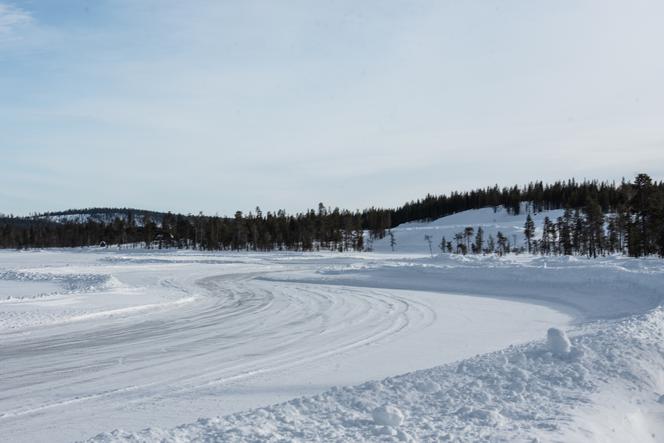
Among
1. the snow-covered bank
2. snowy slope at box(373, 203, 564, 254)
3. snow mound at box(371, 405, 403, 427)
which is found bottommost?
the snow-covered bank

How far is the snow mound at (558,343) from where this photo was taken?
28.8ft

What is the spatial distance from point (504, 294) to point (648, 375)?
1540 centimetres

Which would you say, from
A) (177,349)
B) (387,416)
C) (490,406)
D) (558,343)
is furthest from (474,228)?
(387,416)

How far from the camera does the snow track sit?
7.29m

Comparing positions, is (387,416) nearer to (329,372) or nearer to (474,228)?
(329,372)

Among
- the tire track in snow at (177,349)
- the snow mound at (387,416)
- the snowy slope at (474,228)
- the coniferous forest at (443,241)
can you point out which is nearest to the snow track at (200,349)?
the tire track in snow at (177,349)

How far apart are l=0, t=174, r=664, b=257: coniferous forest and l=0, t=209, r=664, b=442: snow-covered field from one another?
46.5 m

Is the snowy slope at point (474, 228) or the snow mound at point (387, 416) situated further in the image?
the snowy slope at point (474, 228)

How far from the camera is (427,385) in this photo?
7.30m

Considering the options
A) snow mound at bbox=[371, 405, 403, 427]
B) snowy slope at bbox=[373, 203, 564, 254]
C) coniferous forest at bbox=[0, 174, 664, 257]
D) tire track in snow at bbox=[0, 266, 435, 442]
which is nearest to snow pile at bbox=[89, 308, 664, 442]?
snow mound at bbox=[371, 405, 403, 427]

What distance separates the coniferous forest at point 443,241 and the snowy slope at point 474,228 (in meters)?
4.01

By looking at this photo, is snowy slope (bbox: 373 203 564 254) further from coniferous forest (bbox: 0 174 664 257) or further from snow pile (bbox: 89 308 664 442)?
snow pile (bbox: 89 308 664 442)

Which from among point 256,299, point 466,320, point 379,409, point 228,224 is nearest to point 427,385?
point 379,409

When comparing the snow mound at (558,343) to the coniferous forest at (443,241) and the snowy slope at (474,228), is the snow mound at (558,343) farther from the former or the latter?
the snowy slope at (474,228)
